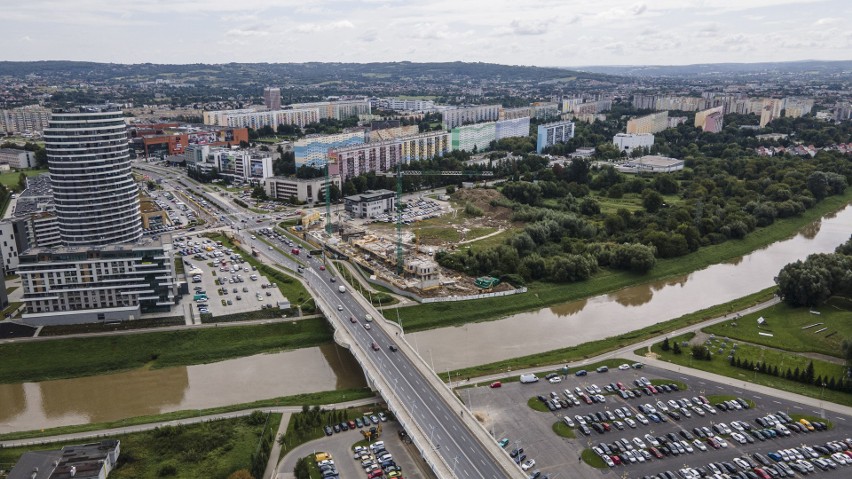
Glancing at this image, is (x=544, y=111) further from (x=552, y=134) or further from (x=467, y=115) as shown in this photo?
(x=552, y=134)

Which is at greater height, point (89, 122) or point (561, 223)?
point (89, 122)

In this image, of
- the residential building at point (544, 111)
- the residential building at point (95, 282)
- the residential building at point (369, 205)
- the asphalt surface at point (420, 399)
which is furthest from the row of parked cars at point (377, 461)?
the residential building at point (544, 111)

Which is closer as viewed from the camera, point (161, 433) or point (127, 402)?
point (161, 433)

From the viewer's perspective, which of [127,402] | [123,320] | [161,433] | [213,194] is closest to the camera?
[161,433]

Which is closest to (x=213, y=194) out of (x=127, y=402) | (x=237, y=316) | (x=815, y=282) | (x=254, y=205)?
(x=254, y=205)

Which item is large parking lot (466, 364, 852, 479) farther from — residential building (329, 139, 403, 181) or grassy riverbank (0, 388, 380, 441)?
residential building (329, 139, 403, 181)

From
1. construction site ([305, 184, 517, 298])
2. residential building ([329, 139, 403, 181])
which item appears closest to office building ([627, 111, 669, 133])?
residential building ([329, 139, 403, 181])

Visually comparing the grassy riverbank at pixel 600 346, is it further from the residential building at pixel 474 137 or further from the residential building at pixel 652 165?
the residential building at pixel 474 137

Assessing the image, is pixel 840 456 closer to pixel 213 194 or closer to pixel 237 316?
Result: pixel 237 316
